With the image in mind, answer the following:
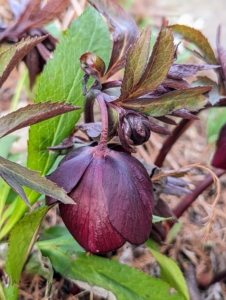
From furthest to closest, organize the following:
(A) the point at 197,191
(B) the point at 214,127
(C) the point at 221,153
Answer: (B) the point at 214,127, (A) the point at 197,191, (C) the point at 221,153

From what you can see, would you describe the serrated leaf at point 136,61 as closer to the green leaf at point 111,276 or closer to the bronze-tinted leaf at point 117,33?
the bronze-tinted leaf at point 117,33

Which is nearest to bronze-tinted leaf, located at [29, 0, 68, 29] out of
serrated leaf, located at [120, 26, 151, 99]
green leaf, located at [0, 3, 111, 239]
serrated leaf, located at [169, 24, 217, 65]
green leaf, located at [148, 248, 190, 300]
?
green leaf, located at [0, 3, 111, 239]

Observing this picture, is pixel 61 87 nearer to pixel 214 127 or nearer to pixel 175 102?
pixel 175 102

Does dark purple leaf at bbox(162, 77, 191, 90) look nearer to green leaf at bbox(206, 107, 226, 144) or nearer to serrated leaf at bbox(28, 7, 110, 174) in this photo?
serrated leaf at bbox(28, 7, 110, 174)

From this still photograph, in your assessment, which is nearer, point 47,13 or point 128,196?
point 128,196

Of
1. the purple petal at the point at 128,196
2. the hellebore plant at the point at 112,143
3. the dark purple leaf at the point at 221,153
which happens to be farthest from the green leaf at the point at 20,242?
the dark purple leaf at the point at 221,153

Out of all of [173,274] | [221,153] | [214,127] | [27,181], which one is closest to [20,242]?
[27,181]
